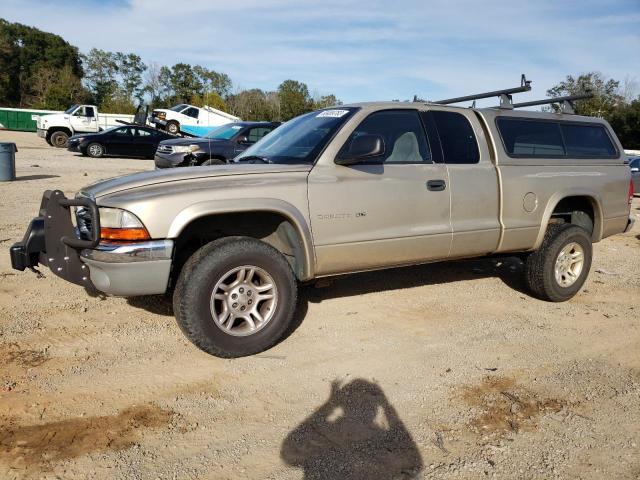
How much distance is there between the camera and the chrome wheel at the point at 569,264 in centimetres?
534

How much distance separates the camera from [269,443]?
2854 mm

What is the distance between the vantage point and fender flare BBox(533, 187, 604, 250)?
515 cm

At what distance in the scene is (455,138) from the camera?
481cm

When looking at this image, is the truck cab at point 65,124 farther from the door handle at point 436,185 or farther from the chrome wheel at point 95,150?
the door handle at point 436,185

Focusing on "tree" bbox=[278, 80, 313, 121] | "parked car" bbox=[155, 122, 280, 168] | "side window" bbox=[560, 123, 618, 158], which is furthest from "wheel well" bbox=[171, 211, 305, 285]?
"tree" bbox=[278, 80, 313, 121]

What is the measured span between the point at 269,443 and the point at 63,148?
26.0 metres

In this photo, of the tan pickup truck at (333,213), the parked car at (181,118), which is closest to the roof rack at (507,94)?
the tan pickup truck at (333,213)

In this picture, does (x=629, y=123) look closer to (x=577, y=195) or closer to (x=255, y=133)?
(x=255, y=133)

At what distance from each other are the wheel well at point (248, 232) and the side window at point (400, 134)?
3.50 ft

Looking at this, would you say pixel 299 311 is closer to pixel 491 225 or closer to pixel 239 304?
pixel 239 304

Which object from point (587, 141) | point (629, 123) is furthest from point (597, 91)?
point (587, 141)

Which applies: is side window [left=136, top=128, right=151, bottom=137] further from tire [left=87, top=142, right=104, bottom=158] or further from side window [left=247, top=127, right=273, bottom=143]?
side window [left=247, top=127, right=273, bottom=143]

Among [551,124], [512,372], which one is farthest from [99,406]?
[551,124]

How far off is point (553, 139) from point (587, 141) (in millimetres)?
497
